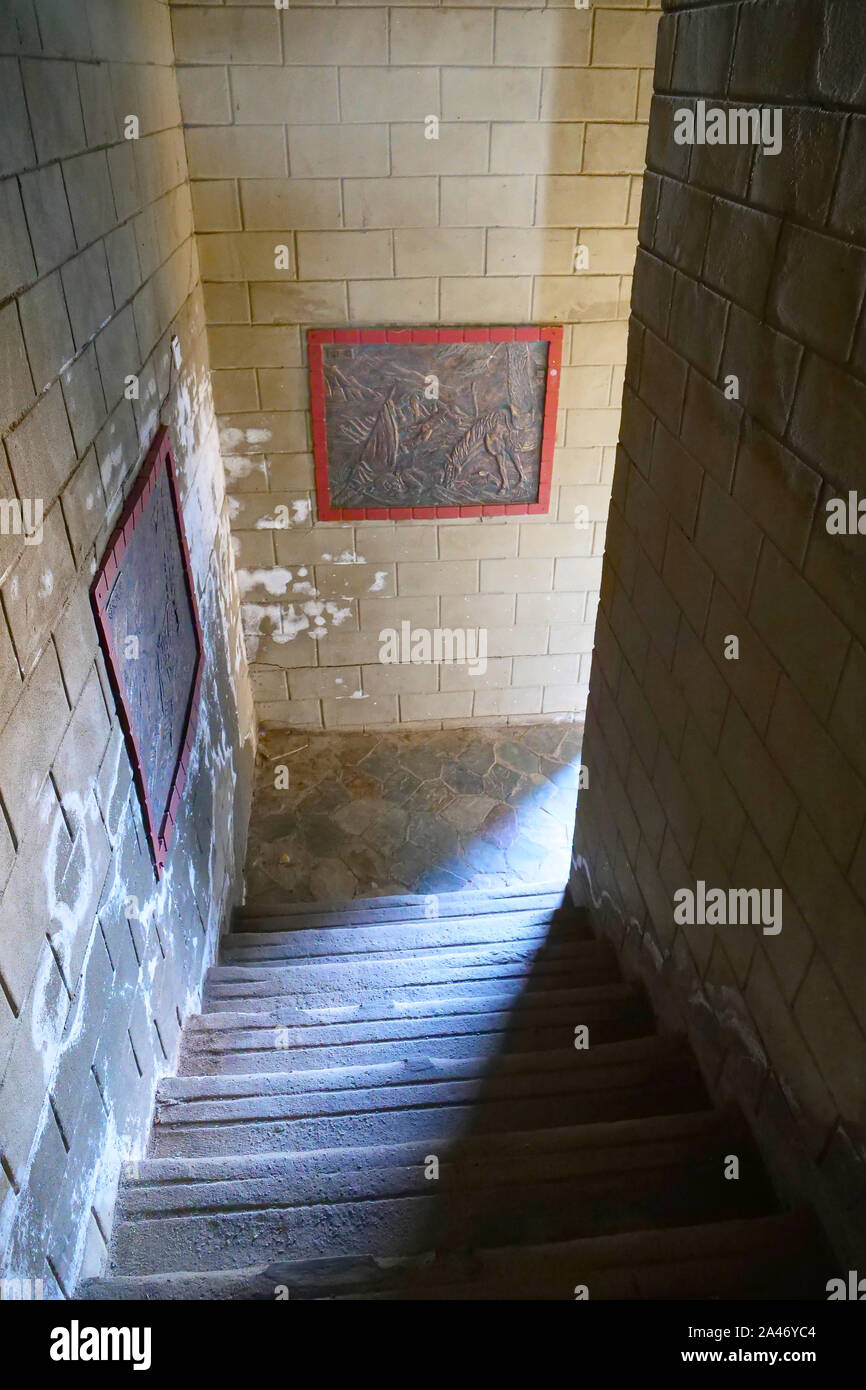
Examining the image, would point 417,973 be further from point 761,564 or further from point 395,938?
point 761,564

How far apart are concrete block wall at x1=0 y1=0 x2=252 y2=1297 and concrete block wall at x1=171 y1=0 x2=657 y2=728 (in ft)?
2.55

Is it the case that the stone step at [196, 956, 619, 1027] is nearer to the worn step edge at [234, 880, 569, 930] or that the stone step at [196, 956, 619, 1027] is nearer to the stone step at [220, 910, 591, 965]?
the stone step at [220, 910, 591, 965]

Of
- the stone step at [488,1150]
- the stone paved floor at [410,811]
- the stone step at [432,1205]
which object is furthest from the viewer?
the stone paved floor at [410,811]

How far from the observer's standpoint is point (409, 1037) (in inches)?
120

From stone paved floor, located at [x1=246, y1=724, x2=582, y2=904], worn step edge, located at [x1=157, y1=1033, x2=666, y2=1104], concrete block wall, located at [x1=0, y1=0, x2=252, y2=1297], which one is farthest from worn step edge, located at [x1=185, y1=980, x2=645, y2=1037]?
stone paved floor, located at [x1=246, y1=724, x2=582, y2=904]

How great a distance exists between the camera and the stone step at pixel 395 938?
3740mm

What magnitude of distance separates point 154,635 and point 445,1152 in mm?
1741

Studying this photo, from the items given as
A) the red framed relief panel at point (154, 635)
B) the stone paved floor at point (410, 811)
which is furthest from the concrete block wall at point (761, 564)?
the stone paved floor at point (410, 811)

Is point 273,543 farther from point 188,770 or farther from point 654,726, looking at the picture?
point 654,726

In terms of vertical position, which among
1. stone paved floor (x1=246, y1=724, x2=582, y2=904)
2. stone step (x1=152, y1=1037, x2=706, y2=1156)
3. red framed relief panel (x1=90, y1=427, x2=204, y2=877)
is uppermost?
red framed relief panel (x1=90, y1=427, x2=204, y2=877)

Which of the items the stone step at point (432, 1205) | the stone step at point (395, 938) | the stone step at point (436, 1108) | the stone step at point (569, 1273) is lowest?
the stone step at point (395, 938)

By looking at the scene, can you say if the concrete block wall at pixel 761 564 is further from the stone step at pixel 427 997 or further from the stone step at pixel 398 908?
the stone step at pixel 398 908

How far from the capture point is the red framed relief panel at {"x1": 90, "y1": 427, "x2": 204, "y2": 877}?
97.8 inches

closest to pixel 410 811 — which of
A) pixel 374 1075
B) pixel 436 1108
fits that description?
pixel 374 1075
